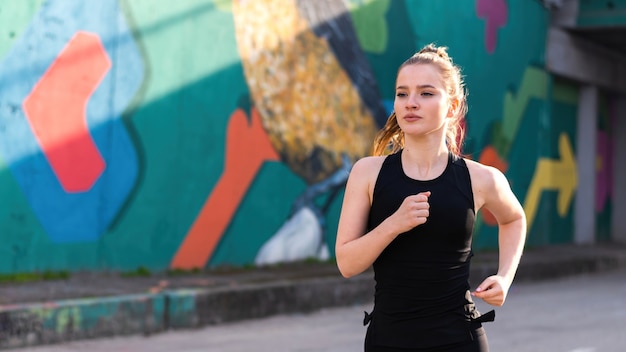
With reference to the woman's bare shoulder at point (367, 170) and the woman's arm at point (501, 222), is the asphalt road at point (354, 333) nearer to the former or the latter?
the woman's arm at point (501, 222)

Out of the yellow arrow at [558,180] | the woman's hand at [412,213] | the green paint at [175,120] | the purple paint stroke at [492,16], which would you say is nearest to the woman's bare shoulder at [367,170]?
the woman's hand at [412,213]

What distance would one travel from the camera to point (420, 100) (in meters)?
3.03

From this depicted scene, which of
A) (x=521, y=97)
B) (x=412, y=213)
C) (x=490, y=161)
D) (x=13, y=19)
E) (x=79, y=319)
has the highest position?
(x=412, y=213)

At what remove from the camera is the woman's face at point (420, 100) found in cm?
302

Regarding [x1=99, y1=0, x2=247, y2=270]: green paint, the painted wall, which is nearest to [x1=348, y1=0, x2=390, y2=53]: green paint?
the painted wall

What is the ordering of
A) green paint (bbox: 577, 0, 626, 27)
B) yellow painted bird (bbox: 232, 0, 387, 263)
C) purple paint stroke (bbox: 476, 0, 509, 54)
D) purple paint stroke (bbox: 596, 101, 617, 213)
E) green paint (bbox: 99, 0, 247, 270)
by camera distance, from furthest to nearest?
purple paint stroke (bbox: 596, 101, 617, 213) → green paint (bbox: 577, 0, 626, 27) → purple paint stroke (bbox: 476, 0, 509, 54) → yellow painted bird (bbox: 232, 0, 387, 263) → green paint (bbox: 99, 0, 247, 270)

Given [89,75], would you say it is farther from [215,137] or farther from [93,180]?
[215,137]

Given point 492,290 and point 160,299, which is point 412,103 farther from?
point 160,299

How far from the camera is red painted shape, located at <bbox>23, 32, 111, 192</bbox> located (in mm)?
9586

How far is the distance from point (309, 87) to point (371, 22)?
6.05ft

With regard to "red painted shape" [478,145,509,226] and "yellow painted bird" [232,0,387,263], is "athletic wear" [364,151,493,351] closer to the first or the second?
"yellow painted bird" [232,0,387,263]

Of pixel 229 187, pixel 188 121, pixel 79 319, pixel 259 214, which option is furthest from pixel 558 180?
pixel 79 319

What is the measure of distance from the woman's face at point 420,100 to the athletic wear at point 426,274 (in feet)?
0.49

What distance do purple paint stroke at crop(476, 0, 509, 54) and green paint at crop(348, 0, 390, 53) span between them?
3.18 meters
